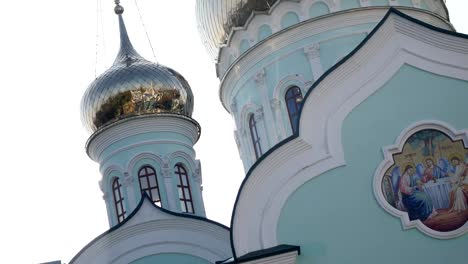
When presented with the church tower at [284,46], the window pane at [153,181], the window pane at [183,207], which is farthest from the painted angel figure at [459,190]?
the window pane at [153,181]

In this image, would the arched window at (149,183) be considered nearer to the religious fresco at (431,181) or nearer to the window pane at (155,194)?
the window pane at (155,194)

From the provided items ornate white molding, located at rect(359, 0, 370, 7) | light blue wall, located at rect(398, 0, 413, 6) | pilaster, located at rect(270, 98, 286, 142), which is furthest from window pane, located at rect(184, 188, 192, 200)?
light blue wall, located at rect(398, 0, 413, 6)

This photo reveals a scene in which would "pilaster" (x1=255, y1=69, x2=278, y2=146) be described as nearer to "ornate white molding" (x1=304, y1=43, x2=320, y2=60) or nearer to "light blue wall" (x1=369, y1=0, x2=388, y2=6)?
"ornate white molding" (x1=304, y1=43, x2=320, y2=60)

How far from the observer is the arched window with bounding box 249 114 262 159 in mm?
13859

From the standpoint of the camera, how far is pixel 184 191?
16.3m

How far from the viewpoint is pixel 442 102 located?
397 inches

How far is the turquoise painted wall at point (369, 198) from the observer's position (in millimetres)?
9750

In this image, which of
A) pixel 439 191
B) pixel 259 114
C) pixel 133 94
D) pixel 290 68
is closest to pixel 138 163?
pixel 133 94

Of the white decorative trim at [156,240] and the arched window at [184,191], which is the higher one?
the arched window at [184,191]

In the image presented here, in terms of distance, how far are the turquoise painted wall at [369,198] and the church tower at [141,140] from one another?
6.14m

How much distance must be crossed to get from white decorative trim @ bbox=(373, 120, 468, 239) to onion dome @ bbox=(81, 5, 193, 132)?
6.88 m

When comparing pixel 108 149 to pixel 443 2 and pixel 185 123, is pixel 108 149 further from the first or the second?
pixel 443 2

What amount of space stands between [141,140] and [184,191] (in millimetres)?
1222

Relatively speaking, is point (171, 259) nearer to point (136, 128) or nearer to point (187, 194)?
point (187, 194)
